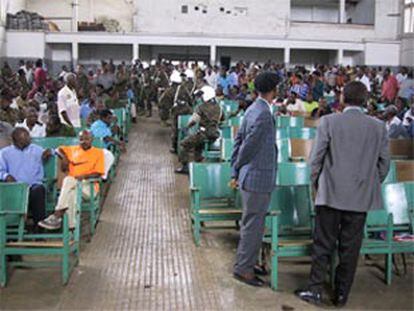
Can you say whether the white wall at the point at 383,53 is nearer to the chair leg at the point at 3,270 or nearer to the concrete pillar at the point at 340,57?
the concrete pillar at the point at 340,57

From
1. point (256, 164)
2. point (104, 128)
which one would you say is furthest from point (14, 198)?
point (104, 128)

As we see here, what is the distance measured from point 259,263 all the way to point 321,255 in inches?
44.0

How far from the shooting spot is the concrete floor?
5.23 m

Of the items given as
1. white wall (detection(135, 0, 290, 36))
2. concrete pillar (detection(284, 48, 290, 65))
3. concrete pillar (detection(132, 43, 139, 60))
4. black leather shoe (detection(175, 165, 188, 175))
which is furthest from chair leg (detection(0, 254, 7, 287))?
white wall (detection(135, 0, 290, 36))

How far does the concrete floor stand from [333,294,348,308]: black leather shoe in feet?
0.24

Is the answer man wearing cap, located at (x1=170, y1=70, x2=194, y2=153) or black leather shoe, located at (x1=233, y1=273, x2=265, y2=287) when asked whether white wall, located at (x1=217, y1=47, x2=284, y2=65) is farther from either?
black leather shoe, located at (x1=233, y1=273, x2=265, y2=287)

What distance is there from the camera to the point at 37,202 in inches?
261

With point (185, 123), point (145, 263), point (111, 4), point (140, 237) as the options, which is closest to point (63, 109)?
point (185, 123)

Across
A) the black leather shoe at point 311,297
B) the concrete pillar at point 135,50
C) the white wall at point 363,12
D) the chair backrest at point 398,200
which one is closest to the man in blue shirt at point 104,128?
the chair backrest at point 398,200

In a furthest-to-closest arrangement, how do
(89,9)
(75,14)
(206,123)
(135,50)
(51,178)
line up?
(89,9) < (75,14) < (135,50) < (206,123) < (51,178)

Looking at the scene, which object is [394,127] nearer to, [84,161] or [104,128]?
[104,128]

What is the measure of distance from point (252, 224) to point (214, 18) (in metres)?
25.4

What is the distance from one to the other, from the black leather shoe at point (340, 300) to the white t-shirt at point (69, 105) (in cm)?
612

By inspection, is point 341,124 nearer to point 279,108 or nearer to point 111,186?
point 111,186
